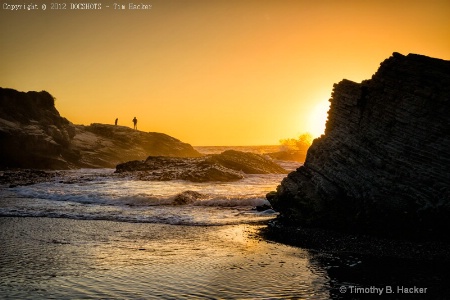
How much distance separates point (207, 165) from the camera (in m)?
44.2

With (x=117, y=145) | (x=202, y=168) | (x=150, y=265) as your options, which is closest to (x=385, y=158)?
(x=150, y=265)

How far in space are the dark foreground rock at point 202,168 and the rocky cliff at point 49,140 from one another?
20.1 m

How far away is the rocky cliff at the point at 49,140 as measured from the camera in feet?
194

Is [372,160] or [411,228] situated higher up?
[372,160]

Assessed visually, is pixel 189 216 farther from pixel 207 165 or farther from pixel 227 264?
pixel 207 165

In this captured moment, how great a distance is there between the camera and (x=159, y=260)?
11047mm

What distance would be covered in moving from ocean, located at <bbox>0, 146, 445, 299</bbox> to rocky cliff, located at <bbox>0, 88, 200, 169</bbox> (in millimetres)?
42324

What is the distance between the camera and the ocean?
8.44m

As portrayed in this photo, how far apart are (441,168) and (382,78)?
4.30 metres

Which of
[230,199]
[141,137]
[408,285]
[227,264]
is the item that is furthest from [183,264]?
[141,137]

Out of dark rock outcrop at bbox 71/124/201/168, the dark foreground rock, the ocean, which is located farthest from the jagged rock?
dark rock outcrop at bbox 71/124/201/168

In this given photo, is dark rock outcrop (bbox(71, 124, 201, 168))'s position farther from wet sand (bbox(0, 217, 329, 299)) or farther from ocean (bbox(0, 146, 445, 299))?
wet sand (bbox(0, 217, 329, 299))

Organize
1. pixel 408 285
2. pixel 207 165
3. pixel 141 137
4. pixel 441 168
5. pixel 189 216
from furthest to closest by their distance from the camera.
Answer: pixel 141 137 → pixel 207 165 → pixel 189 216 → pixel 441 168 → pixel 408 285

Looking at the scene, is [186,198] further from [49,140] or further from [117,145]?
[117,145]
